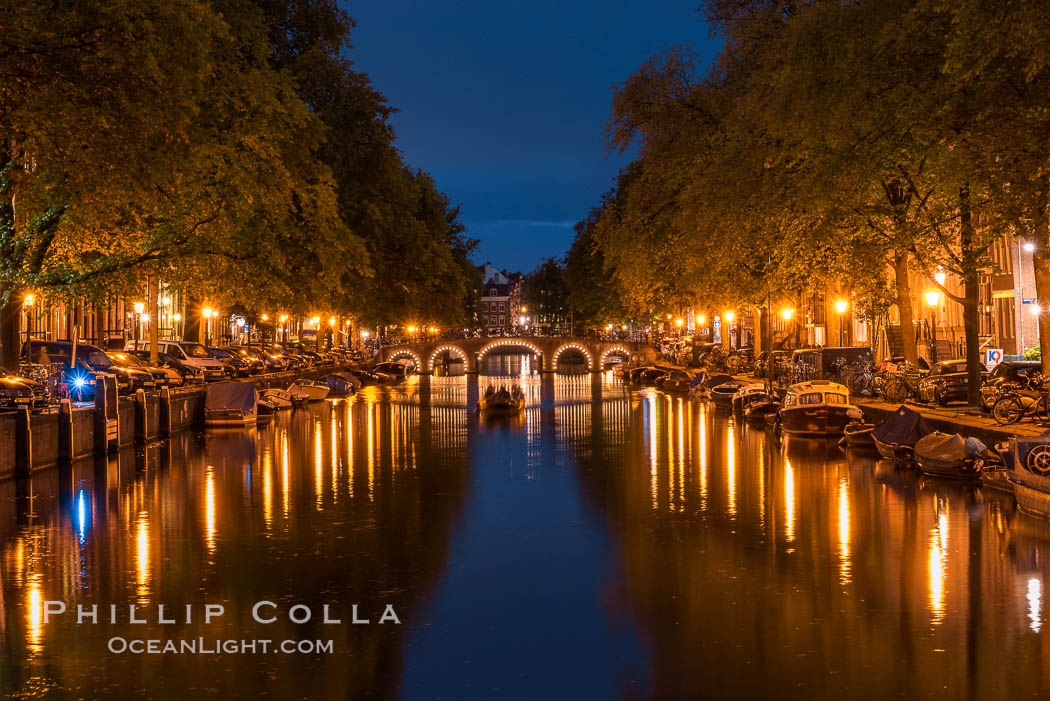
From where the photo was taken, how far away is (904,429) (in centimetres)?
2838

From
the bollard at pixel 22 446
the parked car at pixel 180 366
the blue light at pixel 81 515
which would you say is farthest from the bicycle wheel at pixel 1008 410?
the parked car at pixel 180 366

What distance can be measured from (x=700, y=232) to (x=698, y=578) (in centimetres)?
3255

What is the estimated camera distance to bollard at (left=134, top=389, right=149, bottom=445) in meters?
34.9

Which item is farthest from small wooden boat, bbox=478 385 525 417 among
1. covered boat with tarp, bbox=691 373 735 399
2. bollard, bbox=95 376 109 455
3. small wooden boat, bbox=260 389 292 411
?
bollard, bbox=95 376 109 455

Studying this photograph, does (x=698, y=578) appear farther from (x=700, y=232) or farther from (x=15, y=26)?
(x=700, y=232)

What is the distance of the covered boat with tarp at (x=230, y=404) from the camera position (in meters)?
42.8

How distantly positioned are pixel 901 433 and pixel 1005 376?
8.55m

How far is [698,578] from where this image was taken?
15.1m

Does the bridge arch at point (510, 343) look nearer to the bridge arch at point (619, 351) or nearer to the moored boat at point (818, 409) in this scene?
the bridge arch at point (619, 351)

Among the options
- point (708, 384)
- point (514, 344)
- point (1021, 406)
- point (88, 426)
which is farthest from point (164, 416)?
point (514, 344)

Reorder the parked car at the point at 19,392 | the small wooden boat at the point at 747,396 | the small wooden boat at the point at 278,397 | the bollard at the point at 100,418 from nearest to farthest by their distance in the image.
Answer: the parked car at the point at 19,392
the bollard at the point at 100,418
the small wooden boat at the point at 747,396
the small wooden boat at the point at 278,397

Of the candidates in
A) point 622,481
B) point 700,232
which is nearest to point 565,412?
point 700,232

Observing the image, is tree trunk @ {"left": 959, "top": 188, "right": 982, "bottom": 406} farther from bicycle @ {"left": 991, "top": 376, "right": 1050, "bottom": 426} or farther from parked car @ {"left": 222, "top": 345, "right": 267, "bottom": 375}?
parked car @ {"left": 222, "top": 345, "right": 267, "bottom": 375}

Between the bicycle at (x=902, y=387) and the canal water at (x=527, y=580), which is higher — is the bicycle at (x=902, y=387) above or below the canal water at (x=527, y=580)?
above
